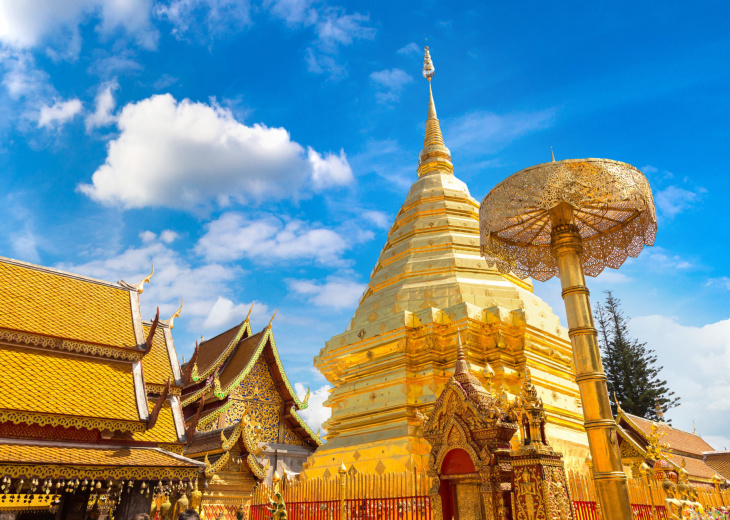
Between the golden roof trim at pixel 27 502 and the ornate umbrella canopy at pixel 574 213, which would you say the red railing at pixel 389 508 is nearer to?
the ornate umbrella canopy at pixel 574 213

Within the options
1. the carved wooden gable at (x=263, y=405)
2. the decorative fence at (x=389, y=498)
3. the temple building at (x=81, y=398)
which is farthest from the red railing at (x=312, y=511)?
the carved wooden gable at (x=263, y=405)

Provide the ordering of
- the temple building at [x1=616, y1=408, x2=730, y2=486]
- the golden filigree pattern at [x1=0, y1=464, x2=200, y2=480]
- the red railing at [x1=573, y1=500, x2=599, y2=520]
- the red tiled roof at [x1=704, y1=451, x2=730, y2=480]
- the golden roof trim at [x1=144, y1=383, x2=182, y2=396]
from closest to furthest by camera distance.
→ the red railing at [x1=573, y1=500, x2=599, y2=520] < the golden filigree pattern at [x1=0, y1=464, x2=200, y2=480] < the golden roof trim at [x1=144, y1=383, x2=182, y2=396] < the temple building at [x1=616, y1=408, x2=730, y2=486] < the red tiled roof at [x1=704, y1=451, x2=730, y2=480]

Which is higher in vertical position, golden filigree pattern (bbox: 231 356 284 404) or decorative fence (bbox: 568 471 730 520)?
golden filigree pattern (bbox: 231 356 284 404)

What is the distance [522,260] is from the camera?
22.9ft

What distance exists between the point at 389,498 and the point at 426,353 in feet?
14.1

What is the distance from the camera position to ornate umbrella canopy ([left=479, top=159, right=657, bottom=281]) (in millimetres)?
5461

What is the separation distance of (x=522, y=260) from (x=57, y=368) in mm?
7275

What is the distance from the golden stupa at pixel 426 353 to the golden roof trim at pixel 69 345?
13.8ft

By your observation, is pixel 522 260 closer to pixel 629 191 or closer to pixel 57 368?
pixel 629 191

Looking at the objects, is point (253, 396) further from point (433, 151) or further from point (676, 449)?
point (676, 449)

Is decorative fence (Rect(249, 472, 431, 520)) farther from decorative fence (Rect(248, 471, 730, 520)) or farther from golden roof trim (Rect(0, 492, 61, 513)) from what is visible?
golden roof trim (Rect(0, 492, 61, 513))

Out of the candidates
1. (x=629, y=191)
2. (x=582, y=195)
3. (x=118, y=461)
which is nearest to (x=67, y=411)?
(x=118, y=461)

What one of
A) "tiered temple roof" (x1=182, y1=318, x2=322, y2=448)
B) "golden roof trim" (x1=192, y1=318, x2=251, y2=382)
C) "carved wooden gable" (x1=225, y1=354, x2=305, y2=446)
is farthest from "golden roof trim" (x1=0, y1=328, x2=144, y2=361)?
"carved wooden gable" (x1=225, y1=354, x2=305, y2=446)

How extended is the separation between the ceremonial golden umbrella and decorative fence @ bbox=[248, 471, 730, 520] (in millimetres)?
898
